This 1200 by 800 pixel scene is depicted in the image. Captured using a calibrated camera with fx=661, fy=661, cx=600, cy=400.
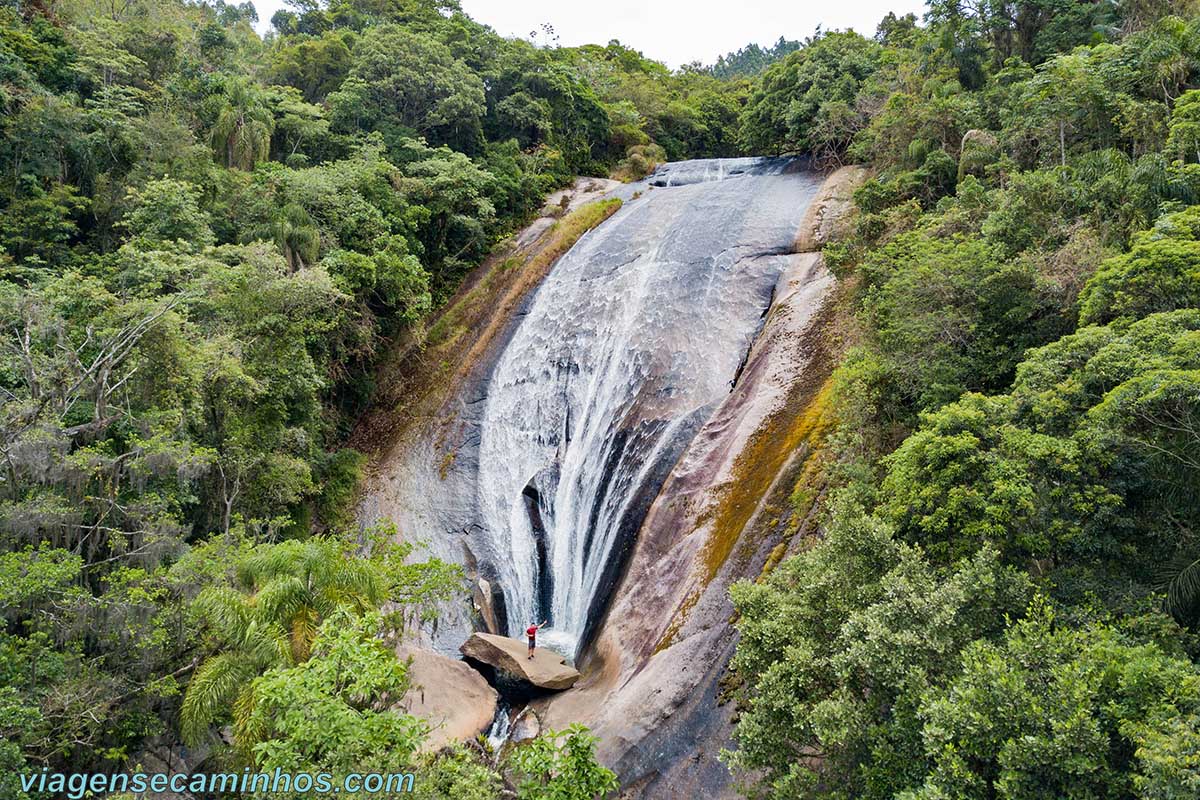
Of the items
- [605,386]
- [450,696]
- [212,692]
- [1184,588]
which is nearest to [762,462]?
[605,386]

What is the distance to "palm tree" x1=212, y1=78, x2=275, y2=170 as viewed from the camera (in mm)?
23281

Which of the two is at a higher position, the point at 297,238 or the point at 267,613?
the point at 297,238

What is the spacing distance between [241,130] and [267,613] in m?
20.4

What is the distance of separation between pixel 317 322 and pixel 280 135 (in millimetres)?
13499

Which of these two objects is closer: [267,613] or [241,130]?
[267,613]

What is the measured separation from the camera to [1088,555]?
8.07 m

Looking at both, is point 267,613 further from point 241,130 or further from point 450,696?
point 241,130

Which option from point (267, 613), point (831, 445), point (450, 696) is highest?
point (831, 445)

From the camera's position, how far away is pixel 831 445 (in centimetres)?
1304

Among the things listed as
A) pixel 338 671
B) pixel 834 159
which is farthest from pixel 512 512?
pixel 834 159

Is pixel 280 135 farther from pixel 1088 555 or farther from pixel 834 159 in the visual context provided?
pixel 1088 555

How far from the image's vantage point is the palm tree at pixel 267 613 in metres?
9.30

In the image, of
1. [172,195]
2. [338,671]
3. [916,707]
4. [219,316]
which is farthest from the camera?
[172,195]

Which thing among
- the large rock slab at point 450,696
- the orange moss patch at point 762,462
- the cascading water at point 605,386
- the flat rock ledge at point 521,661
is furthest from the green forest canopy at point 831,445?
the cascading water at point 605,386
